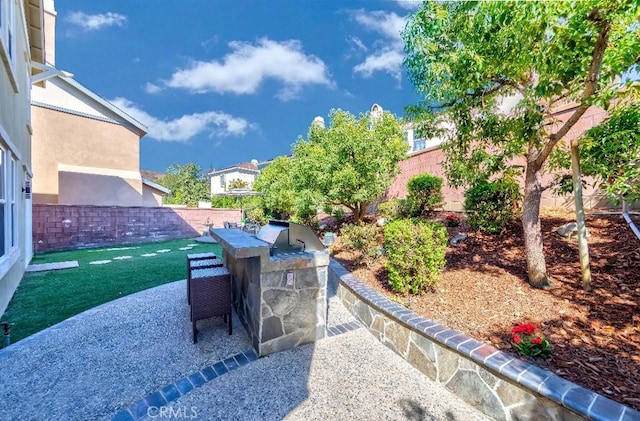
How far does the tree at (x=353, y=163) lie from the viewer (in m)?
8.45

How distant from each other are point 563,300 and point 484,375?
1.91 meters

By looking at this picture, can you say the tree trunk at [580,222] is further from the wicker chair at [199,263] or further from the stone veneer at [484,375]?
the wicker chair at [199,263]

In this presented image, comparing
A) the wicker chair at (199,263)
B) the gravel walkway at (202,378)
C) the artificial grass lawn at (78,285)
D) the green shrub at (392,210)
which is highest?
the green shrub at (392,210)

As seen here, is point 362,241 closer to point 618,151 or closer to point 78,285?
point 618,151

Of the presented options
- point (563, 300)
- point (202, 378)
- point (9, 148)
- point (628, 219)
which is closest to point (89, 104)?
point (9, 148)

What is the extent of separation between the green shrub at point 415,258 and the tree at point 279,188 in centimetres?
636

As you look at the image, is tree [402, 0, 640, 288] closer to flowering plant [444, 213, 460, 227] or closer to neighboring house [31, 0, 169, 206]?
flowering plant [444, 213, 460, 227]

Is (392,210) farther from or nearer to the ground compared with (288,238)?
farther from the ground

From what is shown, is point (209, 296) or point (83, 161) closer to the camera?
point (209, 296)

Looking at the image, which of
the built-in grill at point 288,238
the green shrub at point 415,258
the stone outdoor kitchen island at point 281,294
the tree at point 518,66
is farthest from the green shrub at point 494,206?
the stone outdoor kitchen island at point 281,294

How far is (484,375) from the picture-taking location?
2.59 m

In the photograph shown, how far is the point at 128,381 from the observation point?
9.94ft

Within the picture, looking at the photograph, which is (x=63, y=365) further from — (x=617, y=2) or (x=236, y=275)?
(x=617, y=2)

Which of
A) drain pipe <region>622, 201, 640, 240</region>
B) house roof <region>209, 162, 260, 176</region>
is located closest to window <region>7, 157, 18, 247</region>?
drain pipe <region>622, 201, 640, 240</region>
